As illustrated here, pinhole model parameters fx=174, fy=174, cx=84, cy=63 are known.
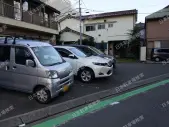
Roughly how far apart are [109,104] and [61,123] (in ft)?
6.06

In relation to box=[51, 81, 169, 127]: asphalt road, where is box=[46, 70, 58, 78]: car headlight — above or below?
above

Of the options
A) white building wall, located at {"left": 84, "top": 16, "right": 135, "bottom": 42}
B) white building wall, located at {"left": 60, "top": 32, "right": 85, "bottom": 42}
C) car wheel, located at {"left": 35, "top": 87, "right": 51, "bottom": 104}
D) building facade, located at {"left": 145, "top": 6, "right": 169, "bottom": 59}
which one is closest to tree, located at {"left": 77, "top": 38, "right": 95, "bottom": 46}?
white building wall, located at {"left": 60, "top": 32, "right": 85, "bottom": 42}

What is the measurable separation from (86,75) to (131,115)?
3.74 metres

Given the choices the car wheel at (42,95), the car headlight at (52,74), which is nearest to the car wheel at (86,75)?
the car headlight at (52,74)

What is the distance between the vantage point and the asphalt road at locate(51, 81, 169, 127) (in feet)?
13.2

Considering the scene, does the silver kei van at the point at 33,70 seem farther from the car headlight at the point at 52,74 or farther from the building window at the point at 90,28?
the building window at the point at 90,28

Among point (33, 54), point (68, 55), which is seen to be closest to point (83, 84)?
point (68, 55)

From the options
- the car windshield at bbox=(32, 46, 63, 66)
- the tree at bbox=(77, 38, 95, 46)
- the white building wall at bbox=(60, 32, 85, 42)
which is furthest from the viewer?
the white building wall at bbox=(60, 32, 85, 42)

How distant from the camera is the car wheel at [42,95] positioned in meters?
5.21

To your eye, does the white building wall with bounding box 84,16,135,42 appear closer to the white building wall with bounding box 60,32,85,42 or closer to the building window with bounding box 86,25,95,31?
the building window with bounding box 86,25,95,31

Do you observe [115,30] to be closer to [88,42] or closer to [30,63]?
[88,42]

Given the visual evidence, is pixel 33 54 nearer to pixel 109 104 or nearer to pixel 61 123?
pixel 61 123

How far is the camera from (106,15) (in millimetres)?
25844

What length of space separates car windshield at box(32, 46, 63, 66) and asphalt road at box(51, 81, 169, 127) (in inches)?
85.9
